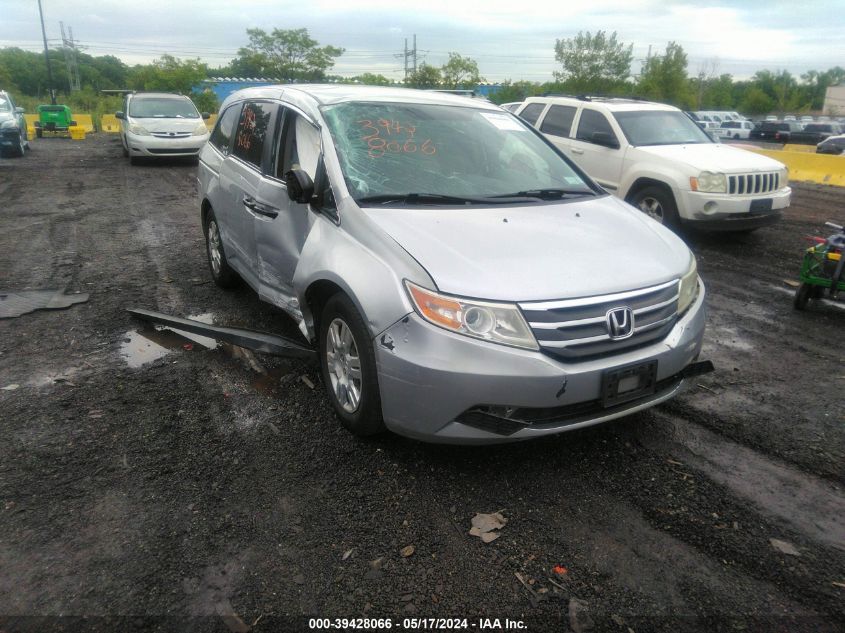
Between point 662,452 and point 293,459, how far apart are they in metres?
2.00

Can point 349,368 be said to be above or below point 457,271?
below

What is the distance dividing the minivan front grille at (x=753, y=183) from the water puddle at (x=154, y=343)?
A: 6.50 meters

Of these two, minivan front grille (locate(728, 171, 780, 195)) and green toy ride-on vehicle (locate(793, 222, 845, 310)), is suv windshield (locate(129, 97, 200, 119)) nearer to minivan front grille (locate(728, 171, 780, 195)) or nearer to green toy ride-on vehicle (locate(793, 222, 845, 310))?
minivan front grille (locate(728, 171, 780, 195))

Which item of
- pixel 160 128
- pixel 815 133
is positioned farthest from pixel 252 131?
pixel 815 133

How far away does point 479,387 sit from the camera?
282 cm

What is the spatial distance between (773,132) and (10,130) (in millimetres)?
37511

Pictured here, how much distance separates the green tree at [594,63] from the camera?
2174 inches

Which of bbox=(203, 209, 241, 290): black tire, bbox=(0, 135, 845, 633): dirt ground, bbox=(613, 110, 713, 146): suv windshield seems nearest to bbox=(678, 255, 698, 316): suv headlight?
bbox=(0, 135, 845, 633): dirt ground

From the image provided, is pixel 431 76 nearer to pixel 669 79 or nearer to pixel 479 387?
pixel 669 79

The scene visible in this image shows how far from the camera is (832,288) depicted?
18.3 feet

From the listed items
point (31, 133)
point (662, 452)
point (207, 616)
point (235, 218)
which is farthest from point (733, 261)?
point (31, 133)

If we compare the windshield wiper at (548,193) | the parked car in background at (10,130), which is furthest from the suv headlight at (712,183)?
the parked car in background at (10,130)

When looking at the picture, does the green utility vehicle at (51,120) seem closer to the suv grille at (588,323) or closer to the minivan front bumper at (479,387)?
the minivan front bumper at (479,387)

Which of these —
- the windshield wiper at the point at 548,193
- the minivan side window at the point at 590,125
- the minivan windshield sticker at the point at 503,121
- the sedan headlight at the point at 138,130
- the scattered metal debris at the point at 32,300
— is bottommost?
the scattered metal debris at the point at 32,300
